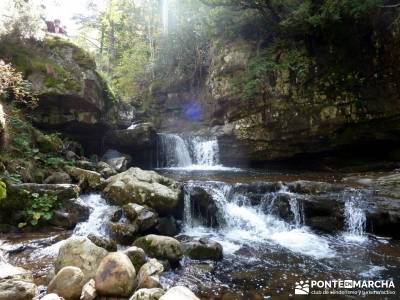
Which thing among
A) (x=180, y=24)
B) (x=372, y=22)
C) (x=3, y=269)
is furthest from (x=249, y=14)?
(x=3, y=269)

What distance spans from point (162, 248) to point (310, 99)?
31.6 ft

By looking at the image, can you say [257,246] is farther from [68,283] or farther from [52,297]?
[52,297]

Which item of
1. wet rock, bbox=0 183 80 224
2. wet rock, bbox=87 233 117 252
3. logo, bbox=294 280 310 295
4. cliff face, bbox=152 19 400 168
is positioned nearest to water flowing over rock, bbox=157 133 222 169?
cliff face, bbox=152 19 400 168

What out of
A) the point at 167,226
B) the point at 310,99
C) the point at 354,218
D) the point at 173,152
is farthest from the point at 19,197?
the point at 310,99

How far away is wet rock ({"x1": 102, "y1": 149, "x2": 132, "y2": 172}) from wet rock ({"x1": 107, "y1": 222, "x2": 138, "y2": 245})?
5564mm

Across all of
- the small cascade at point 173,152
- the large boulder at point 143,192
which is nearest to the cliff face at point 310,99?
the small cascade at point 173,152

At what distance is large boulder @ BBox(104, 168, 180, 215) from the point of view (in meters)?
8.43

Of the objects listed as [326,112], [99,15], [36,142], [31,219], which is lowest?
[31,219]

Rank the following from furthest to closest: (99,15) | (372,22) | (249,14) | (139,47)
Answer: (99,15)
(139,47)
(249,14)
(372,22)

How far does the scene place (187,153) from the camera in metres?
16.1

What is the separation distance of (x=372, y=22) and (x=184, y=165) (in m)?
9.83

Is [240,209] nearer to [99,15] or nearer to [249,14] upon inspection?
[249,14]

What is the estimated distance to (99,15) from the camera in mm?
28156

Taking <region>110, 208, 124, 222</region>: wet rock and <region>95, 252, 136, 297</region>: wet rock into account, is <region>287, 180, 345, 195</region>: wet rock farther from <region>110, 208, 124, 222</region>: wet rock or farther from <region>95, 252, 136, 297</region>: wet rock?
<region>95, 252, 136, 297</region>: wet rock
